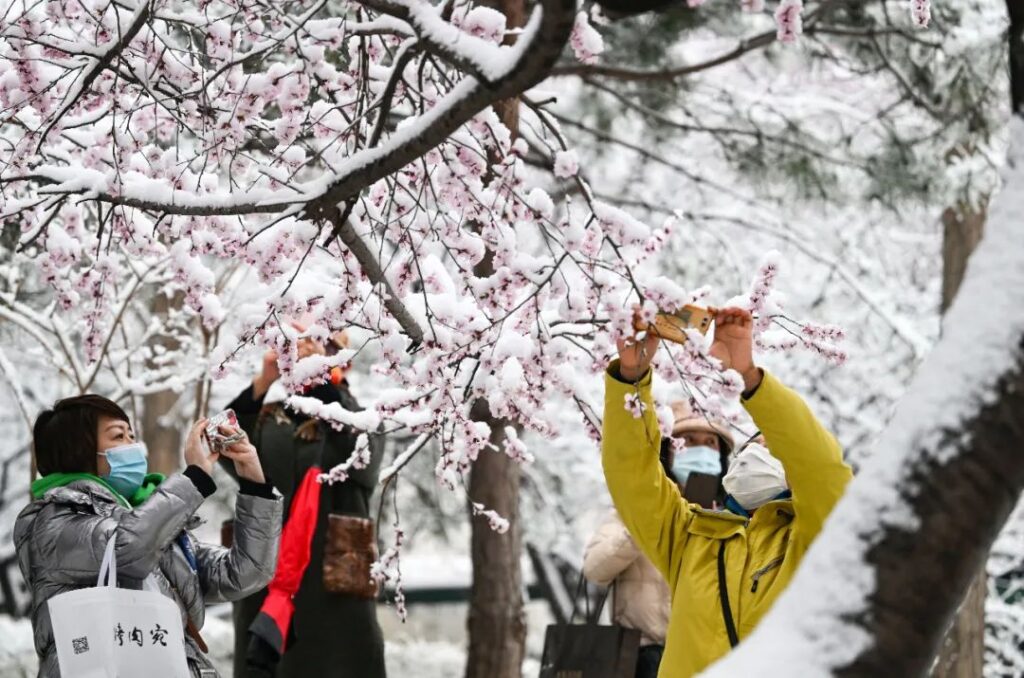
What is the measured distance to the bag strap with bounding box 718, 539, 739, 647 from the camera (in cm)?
288

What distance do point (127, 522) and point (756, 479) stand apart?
1480mm

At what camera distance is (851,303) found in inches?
496

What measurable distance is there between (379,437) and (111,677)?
1752mm

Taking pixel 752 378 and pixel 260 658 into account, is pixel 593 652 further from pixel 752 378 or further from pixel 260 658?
pixel 752 378

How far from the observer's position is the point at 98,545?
125 inches

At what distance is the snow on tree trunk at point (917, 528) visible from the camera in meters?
1.97

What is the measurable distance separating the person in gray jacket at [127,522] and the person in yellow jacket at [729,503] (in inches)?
42.7

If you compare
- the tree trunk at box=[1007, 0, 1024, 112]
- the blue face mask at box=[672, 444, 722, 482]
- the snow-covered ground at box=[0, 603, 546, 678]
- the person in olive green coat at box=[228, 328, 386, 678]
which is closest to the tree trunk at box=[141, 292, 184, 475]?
the snow-covered ground at box=[0, 603, 546, 678]

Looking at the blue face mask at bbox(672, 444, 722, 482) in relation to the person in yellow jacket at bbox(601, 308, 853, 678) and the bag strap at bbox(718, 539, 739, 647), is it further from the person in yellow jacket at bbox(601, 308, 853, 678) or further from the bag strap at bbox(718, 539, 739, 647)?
the bag strap at bbox(718, 539, 739, 647)

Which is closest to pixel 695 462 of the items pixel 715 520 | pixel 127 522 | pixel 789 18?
pixel 715 520

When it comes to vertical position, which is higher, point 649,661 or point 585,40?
point 585,40

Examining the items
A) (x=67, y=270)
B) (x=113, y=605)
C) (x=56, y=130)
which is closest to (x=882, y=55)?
(x=67, y=270)

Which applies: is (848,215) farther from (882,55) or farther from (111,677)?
(111,677)

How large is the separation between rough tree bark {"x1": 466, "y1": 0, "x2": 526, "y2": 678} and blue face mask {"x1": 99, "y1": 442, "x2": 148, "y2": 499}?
11.3 ft
